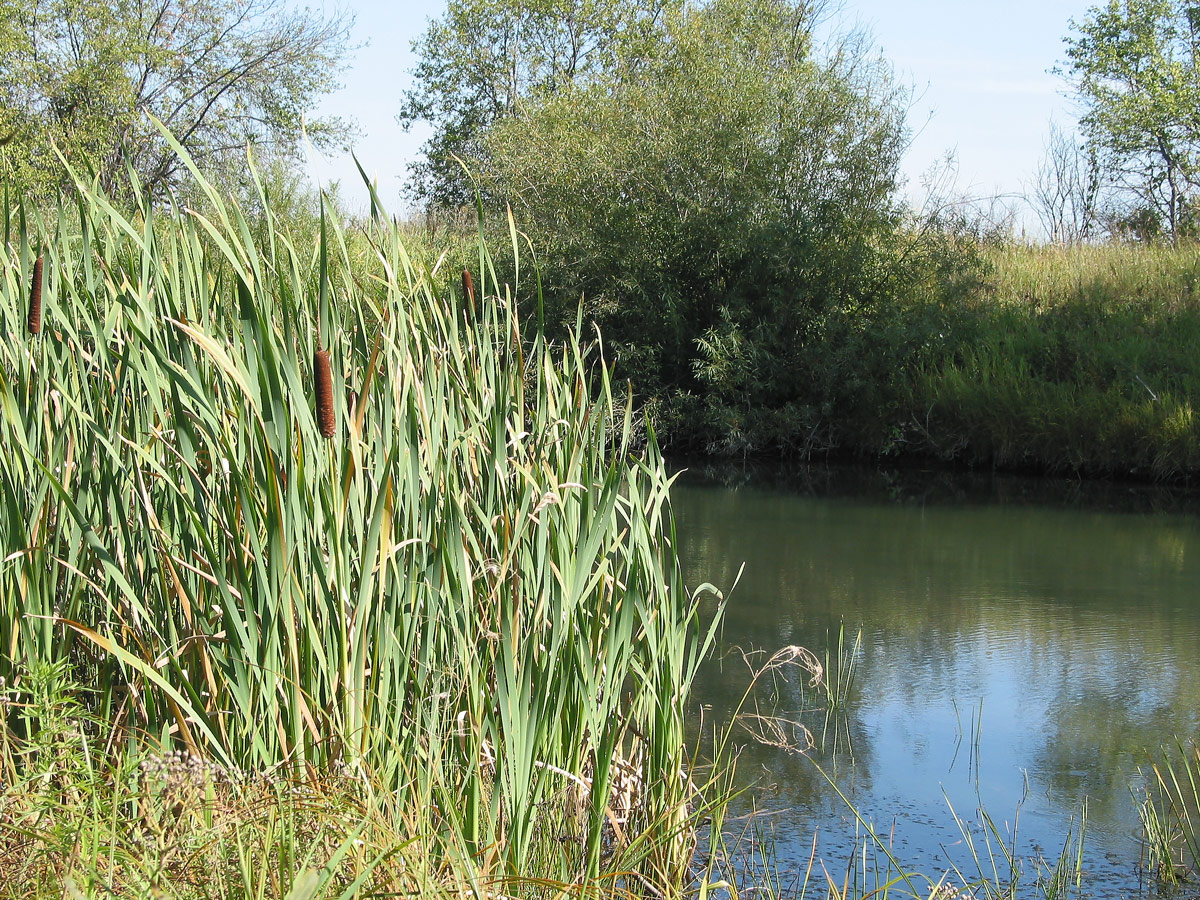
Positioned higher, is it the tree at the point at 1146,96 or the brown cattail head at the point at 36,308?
the tree at the point at 1146,96

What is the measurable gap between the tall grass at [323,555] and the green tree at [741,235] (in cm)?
1138

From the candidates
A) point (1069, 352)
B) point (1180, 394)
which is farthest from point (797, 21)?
point (1180, 394)

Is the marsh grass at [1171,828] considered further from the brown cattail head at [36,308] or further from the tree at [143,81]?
the tree at [143,81]

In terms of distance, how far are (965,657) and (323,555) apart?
15.9ft

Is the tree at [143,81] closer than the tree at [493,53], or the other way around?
the tree at [143,81]

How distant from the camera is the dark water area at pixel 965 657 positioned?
152 inches

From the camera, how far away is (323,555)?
1.96 meters

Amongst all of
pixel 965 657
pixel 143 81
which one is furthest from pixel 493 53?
pixel 965 657

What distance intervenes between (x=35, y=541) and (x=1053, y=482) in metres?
11.6

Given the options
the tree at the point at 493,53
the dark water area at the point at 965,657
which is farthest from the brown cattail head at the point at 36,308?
the tree at the point at 493,53

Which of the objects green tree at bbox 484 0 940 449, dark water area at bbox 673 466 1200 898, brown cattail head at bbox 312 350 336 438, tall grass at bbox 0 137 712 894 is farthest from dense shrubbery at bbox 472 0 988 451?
brown cattail head at bbox 312 350 336 438

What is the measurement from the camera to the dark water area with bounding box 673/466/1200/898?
12.7 feet

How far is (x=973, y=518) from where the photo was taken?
10250mm

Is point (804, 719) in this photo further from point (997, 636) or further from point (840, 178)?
point (840, 178)
